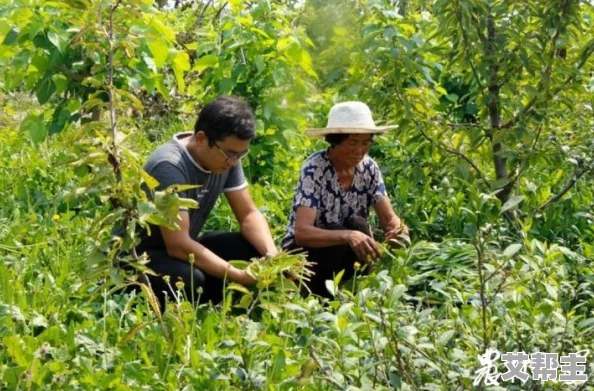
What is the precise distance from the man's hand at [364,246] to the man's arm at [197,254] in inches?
20.6

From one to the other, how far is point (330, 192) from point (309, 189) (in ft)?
0.31

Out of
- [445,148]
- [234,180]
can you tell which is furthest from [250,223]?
[445,148]

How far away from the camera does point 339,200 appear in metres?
3.85

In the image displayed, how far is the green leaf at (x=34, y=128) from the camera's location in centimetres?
481

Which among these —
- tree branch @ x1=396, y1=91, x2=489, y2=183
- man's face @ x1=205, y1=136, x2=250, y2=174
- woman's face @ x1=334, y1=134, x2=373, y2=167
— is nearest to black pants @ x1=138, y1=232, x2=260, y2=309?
man's face @ x1=205, y1=136, x2=250, y2=174

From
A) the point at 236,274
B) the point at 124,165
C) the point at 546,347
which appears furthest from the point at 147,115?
the point at 546,347

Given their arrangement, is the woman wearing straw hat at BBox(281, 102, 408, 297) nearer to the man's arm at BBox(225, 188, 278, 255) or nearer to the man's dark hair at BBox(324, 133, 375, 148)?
the man's dark hair at BBox(324, 133, 375, 148)

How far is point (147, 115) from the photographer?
696 cm

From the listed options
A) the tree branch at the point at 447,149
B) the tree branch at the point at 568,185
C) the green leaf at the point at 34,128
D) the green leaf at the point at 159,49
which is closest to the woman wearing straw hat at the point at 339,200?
the tree branch at the point at 447,149

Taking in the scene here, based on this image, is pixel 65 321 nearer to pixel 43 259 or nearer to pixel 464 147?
pixel 43 259

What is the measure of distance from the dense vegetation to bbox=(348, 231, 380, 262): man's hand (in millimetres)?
78

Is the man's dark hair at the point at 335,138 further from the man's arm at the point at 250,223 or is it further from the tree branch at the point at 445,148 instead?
the tree branch at the point at 445,148

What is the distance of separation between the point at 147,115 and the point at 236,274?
3.90 meters

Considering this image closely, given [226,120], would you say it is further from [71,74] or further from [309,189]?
[71,74]
